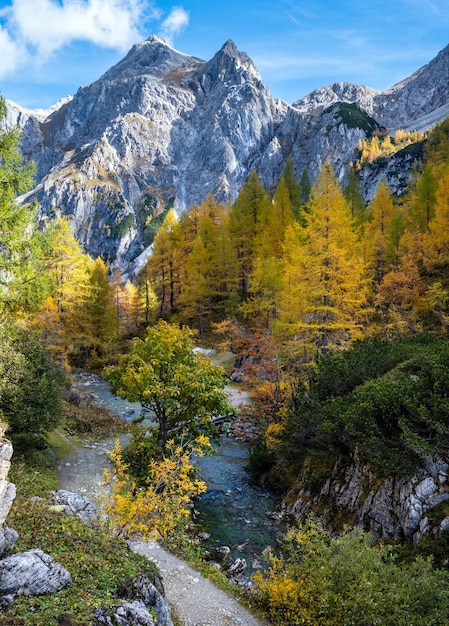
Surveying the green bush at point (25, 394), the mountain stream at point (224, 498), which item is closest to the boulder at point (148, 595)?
the mountain stream at point (224, 498)

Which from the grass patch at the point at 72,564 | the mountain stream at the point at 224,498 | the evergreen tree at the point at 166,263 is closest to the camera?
the grass patch at the point at 72,564

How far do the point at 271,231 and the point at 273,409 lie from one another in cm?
2737

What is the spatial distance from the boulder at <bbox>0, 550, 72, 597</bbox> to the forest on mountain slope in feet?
A: 9.38

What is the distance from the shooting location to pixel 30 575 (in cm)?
646

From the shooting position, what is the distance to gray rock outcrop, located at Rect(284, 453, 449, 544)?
1041 centimetres

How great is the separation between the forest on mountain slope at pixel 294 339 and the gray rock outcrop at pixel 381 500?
1.99 feet

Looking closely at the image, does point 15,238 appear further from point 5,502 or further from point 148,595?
point 148,595

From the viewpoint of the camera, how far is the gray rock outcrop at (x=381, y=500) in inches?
410

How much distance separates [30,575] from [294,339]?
74.3 feet

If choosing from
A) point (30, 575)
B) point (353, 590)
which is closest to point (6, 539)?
point (30, 575)

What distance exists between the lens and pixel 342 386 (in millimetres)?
16125

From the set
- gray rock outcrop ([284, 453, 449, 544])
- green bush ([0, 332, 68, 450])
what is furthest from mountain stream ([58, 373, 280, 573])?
green bush ([0, 332, 68, 450])

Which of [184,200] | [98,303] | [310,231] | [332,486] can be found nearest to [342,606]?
[332,486]

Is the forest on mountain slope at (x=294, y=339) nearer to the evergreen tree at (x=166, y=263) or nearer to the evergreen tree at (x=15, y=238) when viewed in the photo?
the evergreen tree at (x=15, y=238)
